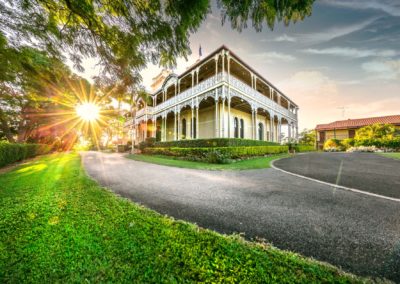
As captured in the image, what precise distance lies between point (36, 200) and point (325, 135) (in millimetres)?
41806

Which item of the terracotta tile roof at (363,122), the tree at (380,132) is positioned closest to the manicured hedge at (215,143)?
the tree at (380,132)

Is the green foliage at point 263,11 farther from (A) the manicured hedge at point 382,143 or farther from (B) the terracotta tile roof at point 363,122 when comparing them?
(B) the terracotta tile roof at point 363,122

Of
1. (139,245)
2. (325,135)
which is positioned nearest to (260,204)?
(139,245)

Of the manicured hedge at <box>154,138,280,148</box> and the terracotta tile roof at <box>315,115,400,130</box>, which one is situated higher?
the terracotta tile roof at <box>315,115,400,130</box>

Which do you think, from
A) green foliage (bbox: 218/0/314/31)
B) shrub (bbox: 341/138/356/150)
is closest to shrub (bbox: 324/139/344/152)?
shrub (bbox: 341/138/356/150)

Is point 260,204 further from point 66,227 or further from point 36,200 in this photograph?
point 36,200

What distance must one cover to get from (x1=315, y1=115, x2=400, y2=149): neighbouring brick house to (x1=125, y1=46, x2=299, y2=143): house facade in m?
12.8

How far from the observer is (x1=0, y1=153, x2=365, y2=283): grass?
150cm

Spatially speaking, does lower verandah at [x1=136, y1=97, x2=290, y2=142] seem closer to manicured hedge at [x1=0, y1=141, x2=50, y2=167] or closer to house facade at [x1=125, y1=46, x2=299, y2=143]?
house facade at [x1=125, y1=46, x2=299, y2=143]

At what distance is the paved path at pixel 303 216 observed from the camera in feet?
6.12

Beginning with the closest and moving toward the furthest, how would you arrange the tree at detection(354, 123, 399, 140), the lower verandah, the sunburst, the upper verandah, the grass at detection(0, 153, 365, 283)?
the grass at detection(0, 153, 365, 283)
the sunburst
the upper verandah
the lower verandah
the tree at detection(354, 123, 399, 140)

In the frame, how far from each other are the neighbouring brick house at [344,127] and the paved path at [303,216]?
34615 mm

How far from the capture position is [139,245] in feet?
6.39

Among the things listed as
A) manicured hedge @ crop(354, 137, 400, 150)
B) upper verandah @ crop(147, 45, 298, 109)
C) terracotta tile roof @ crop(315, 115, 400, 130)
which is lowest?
manicured hedge @ crop(354, 137, 400, 150)
